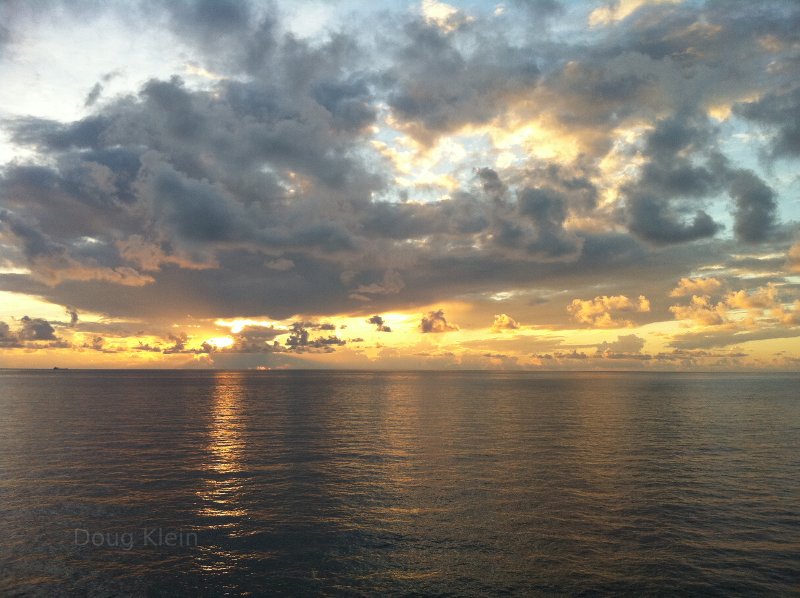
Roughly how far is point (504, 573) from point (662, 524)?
592 inches

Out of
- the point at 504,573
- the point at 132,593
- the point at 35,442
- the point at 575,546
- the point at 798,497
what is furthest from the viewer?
the point at 35,442

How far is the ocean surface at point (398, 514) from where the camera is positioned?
95.4 feet

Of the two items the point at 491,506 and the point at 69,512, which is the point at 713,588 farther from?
the point at 69,512

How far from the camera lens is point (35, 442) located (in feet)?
226

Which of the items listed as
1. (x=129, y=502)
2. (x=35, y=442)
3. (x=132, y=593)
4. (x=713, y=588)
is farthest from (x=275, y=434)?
(x=713, y=588)

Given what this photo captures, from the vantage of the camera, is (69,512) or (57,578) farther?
(69,512)

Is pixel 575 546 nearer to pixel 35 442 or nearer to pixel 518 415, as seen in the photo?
pixel 35 442

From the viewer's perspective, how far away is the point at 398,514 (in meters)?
39.5

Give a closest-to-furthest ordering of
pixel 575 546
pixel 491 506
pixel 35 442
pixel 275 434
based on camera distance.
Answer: pixel 575 546 < pixel 491 506 < pixel 35 442 < pixel 275 434

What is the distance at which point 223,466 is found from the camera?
2188 inches

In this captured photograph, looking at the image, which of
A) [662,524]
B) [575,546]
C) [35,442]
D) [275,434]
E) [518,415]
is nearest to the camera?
[575,546]

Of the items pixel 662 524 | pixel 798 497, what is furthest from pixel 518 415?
pixel 662 524

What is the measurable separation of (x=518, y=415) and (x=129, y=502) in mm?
80628

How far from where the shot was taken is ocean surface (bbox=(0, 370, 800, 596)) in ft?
95.4
